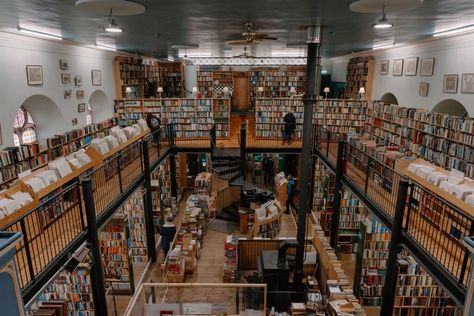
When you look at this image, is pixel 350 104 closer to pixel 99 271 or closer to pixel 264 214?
pixel 264 214

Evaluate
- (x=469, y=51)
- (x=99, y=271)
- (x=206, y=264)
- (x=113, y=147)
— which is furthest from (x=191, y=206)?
(x=469, y=51)

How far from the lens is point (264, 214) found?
10406 mm

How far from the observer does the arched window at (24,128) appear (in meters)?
9.57

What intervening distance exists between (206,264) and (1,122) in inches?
255

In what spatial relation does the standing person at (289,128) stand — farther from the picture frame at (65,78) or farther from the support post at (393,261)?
the picture frame at (65,78)

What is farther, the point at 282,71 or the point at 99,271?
the point at 282,71

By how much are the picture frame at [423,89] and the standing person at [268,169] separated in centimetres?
623

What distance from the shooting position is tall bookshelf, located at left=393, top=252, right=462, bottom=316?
23.9 feet

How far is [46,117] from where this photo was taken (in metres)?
10.2

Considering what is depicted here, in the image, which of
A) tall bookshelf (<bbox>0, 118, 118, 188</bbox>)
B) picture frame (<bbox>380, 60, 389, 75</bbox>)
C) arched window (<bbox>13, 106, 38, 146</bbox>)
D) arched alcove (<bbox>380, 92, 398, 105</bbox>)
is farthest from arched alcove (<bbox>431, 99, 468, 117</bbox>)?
arched window (<bbox>13, 106, 38, 146</bbox>)

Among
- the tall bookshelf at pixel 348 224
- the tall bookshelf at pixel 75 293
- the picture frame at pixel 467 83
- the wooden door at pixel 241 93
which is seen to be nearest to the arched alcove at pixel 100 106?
the tall bookshelf at pixel 75 293

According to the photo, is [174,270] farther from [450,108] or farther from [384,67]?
[384,67]

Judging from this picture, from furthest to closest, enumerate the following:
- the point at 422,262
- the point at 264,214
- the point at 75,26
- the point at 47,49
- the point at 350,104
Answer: the point at 350,104
the point at 264,214
the point at 47,49
the point at 75,26
the point at 422,262

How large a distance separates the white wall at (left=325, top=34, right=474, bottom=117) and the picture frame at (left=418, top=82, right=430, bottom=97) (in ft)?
0.32
